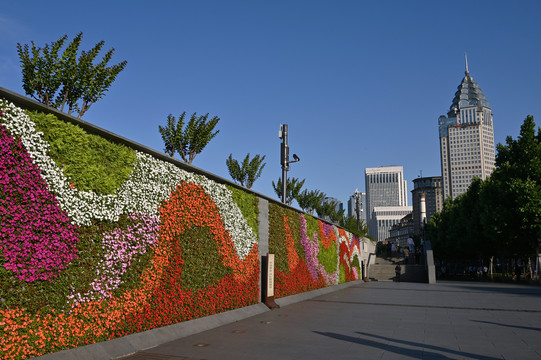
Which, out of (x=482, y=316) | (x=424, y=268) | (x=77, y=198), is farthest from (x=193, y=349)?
(x=424, y=268)

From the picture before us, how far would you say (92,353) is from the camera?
6027mm

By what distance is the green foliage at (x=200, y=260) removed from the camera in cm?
881

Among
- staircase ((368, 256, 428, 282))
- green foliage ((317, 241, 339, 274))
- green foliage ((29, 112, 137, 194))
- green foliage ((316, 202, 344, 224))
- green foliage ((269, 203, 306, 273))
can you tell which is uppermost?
green foliage ((316, 202, 344, 224))

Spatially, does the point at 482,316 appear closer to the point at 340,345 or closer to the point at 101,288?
the point at 340,345

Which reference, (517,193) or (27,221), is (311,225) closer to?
(27,221)

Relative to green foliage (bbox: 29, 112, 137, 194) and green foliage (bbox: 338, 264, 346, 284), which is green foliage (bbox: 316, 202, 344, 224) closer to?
green foliage (bbox: 338, 264, 346, 284)

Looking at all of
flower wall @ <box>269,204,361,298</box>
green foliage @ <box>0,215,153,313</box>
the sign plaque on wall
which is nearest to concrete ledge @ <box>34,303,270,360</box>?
green foliage @ <box>0,215,153,313</box>

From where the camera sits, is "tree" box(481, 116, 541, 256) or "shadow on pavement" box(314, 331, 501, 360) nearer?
"shadow on pavement" box(314, 331, 501, 360)

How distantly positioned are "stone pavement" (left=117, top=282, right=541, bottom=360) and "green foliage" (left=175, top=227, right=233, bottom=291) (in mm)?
1116

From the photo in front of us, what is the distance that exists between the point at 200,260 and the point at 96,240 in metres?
3.20

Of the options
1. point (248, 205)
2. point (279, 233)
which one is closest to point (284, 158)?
point (279, 233)

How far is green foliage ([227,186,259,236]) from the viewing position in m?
11.6

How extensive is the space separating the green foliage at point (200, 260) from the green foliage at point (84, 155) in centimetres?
222

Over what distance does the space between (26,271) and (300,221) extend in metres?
12.6
